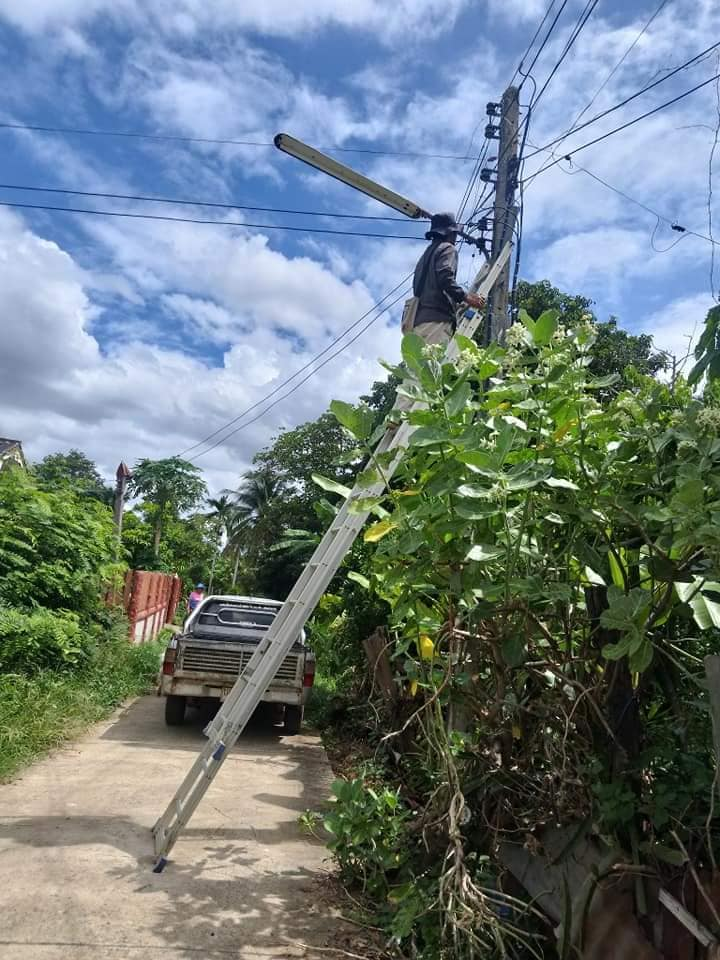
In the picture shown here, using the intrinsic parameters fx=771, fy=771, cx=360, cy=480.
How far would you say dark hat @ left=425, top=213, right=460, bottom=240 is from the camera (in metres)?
6.31

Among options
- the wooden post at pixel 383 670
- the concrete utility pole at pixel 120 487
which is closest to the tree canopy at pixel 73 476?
the concrete utility pole at pixel 120 487

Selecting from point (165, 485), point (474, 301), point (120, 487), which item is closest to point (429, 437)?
point (474, 301)

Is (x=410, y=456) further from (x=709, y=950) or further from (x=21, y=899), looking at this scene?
(x=21, y=899)

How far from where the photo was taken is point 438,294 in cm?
593

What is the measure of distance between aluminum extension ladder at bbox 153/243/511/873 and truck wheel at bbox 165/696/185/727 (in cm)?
459

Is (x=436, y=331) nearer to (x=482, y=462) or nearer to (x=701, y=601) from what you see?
(x=482, y=462)

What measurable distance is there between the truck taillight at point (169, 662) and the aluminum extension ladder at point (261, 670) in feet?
13.9

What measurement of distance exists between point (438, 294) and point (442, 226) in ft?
2.68

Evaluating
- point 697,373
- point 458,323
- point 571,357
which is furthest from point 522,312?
point 458,323

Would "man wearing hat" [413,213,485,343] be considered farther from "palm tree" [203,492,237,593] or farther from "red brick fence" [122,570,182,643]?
"palm tree" [203,492,237,593]

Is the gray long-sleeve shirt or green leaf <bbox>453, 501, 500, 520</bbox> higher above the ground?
the gray long-sleeve shirt

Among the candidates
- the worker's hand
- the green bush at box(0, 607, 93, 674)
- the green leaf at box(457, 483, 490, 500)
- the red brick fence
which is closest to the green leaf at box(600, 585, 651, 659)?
the green leaf at box(457, 483, 490, 500)

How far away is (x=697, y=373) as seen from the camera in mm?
2842

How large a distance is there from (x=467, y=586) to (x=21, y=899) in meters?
2.78
